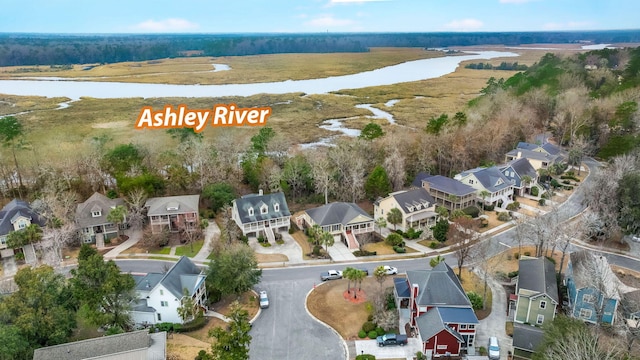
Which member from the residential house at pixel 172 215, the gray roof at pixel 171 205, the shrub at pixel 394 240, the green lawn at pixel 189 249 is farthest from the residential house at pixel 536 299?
the gray roof at pixel 171 205

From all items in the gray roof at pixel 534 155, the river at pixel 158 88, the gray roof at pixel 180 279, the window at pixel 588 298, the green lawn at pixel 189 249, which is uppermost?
the river at pixel 158 88

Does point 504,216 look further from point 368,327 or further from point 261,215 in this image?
point 261,215

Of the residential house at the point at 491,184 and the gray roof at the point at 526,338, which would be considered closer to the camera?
the gray roof at the point at 526,338

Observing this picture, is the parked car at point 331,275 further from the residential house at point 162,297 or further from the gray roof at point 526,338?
the gray roof at point 526,338

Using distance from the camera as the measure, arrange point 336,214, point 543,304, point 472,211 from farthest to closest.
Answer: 1. point 472,211
2. point 336,214
3. point 543,304

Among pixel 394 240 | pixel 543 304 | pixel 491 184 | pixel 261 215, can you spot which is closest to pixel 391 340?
pixel 543 304

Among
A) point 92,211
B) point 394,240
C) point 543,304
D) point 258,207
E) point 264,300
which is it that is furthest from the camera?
point 258,207
